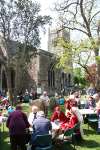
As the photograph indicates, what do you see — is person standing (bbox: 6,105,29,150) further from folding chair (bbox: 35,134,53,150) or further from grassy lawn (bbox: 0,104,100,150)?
grassy lawn (bbox: 0,104,100,150)

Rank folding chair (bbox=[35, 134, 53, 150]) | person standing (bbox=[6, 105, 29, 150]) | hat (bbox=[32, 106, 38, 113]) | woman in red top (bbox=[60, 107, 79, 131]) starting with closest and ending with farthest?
folding chair (bbox=[35, 134, 53, 150]), person standing (bbox=[6, 105, 29, 150]), hat (bbox=[32, 106, 38, 113]), woman in red top (bbox=[60, 107, 79, 131])

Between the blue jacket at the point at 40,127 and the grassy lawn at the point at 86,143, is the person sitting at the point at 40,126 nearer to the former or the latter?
the blue jacket at the point at 40,127

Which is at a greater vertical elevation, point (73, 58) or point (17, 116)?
point (73, 58)

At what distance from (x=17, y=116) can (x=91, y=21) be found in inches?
1017

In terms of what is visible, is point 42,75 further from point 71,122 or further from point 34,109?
point 34,109

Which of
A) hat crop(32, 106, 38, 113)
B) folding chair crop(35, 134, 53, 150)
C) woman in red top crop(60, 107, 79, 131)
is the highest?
hat crop(32, 106, 38, 113)

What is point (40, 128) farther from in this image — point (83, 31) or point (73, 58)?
point (83, 31)

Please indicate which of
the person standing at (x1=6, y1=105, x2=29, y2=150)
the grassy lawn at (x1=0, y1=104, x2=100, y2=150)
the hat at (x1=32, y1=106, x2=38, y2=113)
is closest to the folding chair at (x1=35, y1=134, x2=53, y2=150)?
the person standing at (x1=6, y1=105, x2=29, y2=150)

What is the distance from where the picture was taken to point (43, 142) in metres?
11.2

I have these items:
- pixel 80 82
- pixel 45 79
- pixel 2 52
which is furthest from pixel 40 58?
pixel 80 82

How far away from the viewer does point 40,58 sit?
77.1m

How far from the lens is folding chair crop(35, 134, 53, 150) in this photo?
1110cm

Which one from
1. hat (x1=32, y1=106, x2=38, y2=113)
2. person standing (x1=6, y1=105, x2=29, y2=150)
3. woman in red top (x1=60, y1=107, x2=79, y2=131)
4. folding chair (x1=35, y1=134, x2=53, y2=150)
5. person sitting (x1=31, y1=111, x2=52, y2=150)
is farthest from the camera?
woman in red top (x1=60, y1=107, x2=79, y2=131)

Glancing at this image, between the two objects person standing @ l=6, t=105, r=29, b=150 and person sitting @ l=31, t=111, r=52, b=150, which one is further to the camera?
person standing @ l=6, t=105, r=29, b=150
